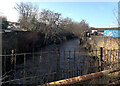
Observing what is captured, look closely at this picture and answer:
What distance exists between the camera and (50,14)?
21.6 metres

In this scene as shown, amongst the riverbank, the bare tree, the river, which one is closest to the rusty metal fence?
the river

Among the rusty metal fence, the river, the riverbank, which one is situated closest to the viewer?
the rusty metal fence

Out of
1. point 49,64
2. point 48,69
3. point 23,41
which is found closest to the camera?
point 48,69

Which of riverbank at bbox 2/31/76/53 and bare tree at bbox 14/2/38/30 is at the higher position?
bare tree at bbox 14/2/38/30

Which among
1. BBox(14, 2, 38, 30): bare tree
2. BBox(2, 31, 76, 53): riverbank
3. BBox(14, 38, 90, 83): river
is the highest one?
BBox(14, 2, 38, 30): bare tree

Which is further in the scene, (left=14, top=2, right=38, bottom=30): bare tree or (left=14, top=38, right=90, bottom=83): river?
(left=14, top=2, right=38, bottom=30): bare tree

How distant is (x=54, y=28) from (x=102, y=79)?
19.4m

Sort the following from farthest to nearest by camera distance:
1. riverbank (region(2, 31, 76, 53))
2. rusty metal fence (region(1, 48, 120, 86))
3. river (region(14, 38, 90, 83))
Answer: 1. riverbank (region(2, 31, 76, 53))
2. river (region(14, 38, 90, 83))
3. rusty metal fence (region(1, 48, 120, 86))

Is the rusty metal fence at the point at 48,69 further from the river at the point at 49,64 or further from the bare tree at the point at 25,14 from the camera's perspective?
the bare tree at the point at 25,14

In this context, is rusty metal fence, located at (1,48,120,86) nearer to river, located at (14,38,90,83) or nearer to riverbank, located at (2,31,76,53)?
river, located at (14,38,90,83)

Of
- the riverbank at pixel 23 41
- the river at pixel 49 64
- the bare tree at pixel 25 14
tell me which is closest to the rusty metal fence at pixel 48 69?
the river at pixel 49 64

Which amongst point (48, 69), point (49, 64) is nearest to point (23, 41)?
point (49, 64)

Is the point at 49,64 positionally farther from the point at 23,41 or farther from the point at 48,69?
the point at 23,41

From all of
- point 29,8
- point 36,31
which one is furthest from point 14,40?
point 29,8
